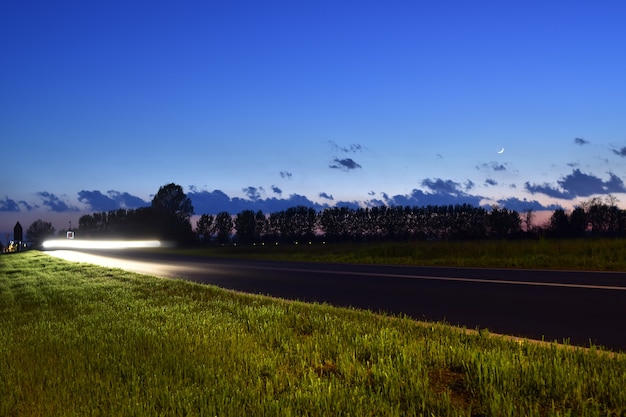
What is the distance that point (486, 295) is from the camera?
39.7ft

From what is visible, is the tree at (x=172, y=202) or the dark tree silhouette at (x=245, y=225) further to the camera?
the dark tree silhouette at (x=245, y=225)

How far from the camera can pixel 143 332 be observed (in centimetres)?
761

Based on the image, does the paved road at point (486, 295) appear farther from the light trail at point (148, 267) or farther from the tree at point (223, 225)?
the tree at point (223, 225)

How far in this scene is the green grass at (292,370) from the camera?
174 inches

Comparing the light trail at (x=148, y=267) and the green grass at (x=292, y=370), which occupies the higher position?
the green grass at (x=292, y=370)

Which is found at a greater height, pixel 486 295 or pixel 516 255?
pixel 516 255

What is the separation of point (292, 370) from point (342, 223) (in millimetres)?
140885

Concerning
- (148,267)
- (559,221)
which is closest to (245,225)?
(559,221)

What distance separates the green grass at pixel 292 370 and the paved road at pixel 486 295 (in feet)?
5.89

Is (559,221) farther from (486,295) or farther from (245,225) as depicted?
(486,295)

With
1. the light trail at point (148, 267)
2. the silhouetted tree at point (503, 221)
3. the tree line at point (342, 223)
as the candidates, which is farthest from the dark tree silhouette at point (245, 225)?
the light trail at point (148, 267)

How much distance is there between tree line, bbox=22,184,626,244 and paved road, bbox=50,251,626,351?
303ft

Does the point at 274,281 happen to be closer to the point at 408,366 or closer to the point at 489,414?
the point at 408,366

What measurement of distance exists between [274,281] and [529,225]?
341 ft
